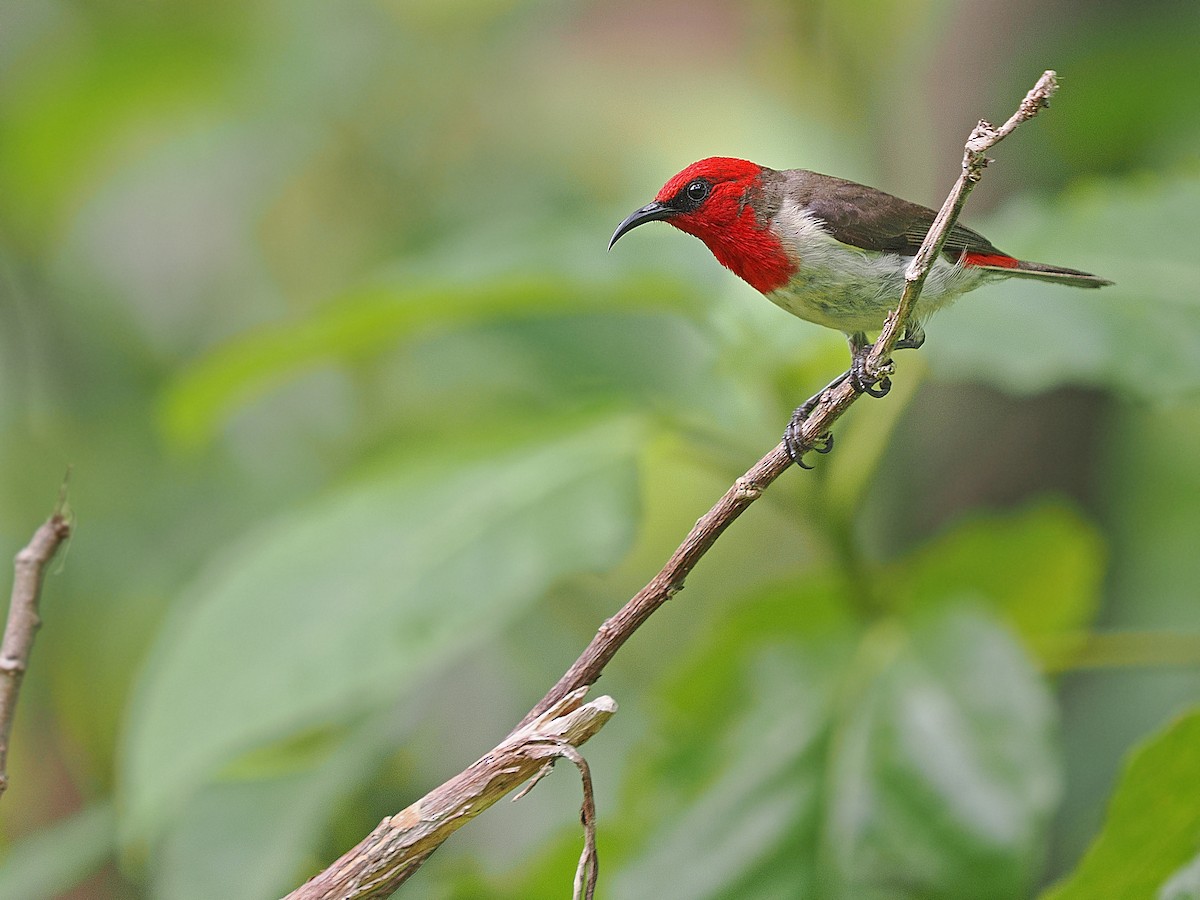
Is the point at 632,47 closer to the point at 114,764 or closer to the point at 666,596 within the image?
the point at 114,764

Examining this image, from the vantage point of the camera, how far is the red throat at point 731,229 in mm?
1721

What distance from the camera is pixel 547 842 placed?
2.98 metres

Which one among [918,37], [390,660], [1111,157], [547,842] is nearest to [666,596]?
[390,660]

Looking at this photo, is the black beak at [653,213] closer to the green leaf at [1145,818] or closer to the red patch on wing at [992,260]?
the red patch on wing at [992,260]

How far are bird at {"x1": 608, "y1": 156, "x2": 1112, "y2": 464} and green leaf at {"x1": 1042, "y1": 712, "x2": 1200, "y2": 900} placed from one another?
683mm

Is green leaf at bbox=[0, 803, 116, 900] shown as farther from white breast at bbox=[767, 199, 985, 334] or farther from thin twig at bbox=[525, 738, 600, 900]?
white breast at bbox=[767, 199, 985, 334]

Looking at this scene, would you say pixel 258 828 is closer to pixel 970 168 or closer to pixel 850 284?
pixel 850 284

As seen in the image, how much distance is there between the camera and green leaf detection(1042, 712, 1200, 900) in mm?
1832

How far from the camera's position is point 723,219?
5.79ft

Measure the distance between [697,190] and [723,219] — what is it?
0.06m

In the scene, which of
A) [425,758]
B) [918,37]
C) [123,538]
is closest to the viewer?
[425,758]

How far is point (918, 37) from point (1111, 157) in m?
0.98

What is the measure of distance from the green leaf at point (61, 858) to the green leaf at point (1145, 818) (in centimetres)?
226

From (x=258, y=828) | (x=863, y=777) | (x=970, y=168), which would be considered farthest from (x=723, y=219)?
(x=258, y=828)
